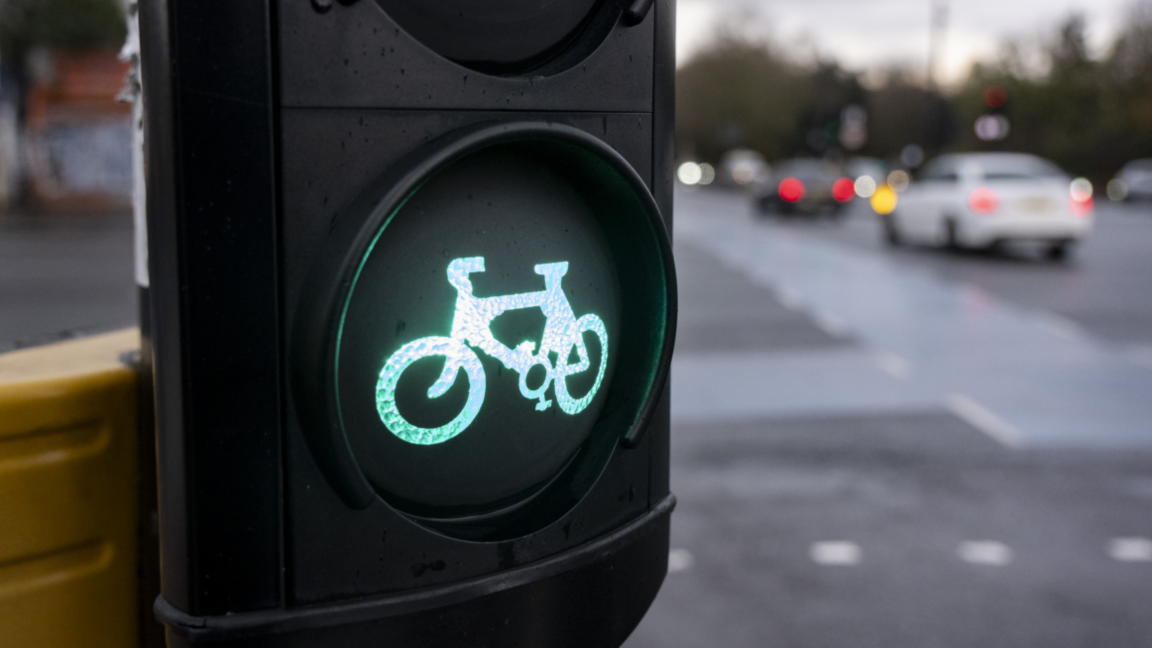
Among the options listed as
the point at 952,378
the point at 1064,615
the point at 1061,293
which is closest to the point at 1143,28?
the point at 1061,293

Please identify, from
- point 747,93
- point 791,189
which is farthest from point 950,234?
point 747,93

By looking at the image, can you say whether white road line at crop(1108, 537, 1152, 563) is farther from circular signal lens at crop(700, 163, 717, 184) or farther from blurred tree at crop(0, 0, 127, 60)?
circular signal lens at crop(700, 163, 717, 184)

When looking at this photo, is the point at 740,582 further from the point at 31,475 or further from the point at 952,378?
the point at 952,378

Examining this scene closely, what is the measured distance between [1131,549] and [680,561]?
1.64m

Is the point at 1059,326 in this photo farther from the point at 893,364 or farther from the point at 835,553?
the point at 835,553

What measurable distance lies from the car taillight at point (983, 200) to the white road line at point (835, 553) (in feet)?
45.1

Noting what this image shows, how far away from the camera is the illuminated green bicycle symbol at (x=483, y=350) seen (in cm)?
135

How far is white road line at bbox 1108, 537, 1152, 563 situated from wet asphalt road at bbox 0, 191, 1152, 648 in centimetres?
1

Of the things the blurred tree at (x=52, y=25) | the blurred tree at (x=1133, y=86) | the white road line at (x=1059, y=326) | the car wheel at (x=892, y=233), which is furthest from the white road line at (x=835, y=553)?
the blurred tree at (x=1133, y=86)

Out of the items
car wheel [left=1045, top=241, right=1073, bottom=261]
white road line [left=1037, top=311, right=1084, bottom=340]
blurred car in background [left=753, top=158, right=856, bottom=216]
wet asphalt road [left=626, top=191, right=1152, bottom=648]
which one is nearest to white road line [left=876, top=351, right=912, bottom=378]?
wet asphalt road [left=626, top=191, right=1152, bottom=648]

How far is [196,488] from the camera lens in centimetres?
128

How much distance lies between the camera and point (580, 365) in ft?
4.96

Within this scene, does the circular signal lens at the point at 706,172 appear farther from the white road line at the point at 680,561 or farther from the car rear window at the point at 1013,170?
the white road line at the point at 680,561

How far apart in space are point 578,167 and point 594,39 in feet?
0.54
